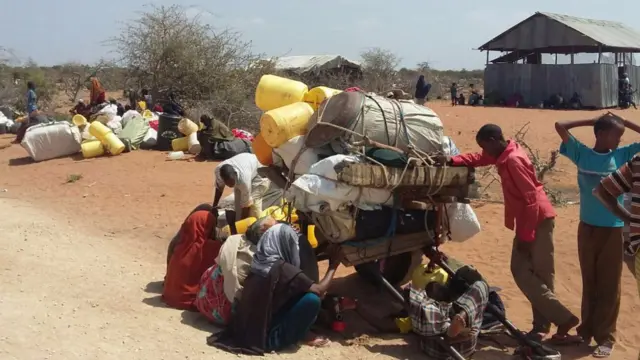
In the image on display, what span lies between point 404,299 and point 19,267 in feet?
12.7

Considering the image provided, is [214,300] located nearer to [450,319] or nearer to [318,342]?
[318,342]

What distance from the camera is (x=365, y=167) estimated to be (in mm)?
4902

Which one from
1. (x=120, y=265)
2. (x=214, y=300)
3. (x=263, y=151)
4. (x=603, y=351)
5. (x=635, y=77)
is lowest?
(x=603, y=351)

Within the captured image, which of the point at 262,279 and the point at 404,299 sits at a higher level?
the point at 262,279

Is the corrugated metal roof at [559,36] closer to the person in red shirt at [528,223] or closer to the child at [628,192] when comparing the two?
the person in red shirt at [528,223]

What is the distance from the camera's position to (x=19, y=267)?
6820 mm

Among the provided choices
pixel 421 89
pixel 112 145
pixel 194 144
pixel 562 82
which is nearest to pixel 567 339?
pixel 194 144

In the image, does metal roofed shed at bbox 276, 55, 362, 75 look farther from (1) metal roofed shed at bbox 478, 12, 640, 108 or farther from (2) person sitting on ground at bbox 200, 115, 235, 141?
(2) person sitting on ground at bbox 200, 115, 235, 141

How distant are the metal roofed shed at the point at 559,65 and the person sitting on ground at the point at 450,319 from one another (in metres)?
23.0

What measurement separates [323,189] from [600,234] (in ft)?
7.04


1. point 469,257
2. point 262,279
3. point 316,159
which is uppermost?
point 316,159

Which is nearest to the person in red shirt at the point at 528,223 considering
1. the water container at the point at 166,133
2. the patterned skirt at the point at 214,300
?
the patterned skirt at the point at 214,300

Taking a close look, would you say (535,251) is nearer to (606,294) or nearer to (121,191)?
(606,294)

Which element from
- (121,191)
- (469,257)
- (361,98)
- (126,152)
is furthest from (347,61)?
(361,98)
